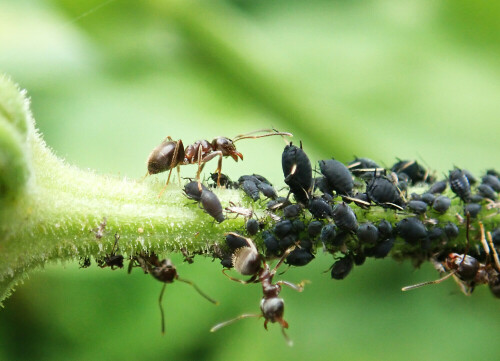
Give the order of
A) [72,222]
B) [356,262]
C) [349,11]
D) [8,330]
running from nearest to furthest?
[72,222] → [356,262] → [8,330] → [349,11]

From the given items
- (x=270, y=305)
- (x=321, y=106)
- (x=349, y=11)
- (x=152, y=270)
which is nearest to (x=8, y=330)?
(x=152, y=270)

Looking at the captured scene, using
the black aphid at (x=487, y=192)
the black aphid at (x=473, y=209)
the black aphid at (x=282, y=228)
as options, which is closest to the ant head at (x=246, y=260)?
the black aphid at (x=282, y=228)

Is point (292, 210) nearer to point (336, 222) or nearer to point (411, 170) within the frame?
point (336, 222)

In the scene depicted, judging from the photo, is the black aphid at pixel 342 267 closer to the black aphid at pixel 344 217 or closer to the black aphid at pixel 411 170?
the black aphid at pixel 344 217

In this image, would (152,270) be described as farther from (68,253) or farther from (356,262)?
(356,262)

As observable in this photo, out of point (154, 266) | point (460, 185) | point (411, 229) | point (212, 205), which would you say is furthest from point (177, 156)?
point (460, 185)

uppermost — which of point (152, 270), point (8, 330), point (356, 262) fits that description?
point (356, 262)
